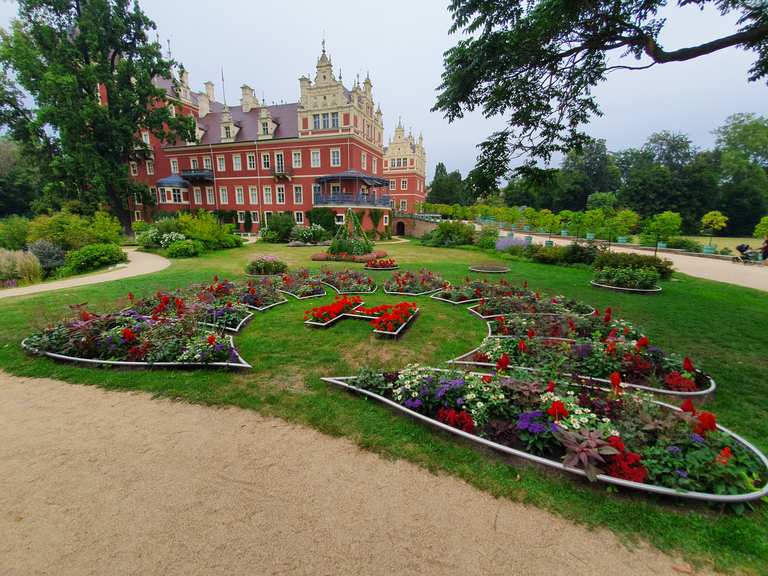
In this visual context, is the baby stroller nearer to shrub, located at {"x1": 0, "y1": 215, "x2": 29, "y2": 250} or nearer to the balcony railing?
the balcony railing

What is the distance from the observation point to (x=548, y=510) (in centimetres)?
288

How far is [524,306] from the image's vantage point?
8.12 metres

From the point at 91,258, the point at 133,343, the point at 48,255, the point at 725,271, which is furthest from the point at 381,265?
the point at 725,271

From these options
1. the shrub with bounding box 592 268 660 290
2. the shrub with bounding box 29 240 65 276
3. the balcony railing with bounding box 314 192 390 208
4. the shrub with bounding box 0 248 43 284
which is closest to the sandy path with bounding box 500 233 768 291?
the shrub with bounding box 592 268 660 290

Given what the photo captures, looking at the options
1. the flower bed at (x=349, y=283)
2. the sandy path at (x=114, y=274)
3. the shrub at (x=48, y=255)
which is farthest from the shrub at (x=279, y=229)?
the flower bed at (x=349, y=283)

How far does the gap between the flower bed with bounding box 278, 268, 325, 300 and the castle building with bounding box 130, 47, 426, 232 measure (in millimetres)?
21480

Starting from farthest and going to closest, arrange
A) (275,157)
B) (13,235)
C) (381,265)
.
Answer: (275,157) < (13,235) < (381,265)

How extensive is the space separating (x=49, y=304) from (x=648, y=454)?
12954 millimetres

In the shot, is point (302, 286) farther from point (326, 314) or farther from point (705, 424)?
point (705, 424)

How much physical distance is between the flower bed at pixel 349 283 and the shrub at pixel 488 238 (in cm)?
1434

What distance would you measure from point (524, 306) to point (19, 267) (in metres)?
18.8

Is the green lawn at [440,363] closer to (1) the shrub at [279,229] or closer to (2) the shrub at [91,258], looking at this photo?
(2) the shrub at [91,258]

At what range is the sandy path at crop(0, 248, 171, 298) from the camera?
38.1ft

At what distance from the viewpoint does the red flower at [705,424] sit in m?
3.06
